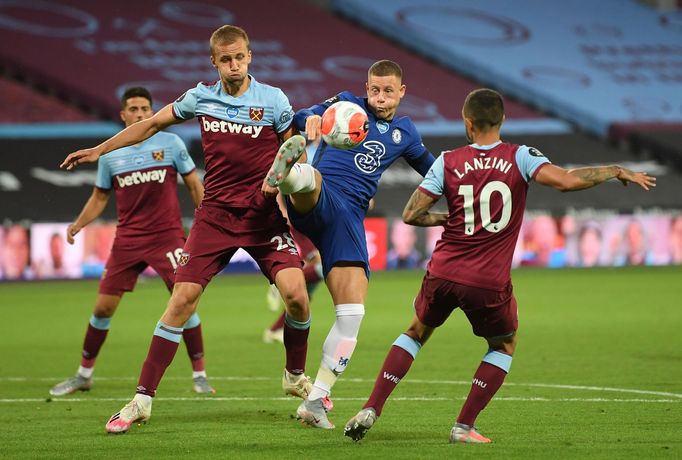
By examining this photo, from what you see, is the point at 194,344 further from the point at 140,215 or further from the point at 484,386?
the point at 484,386

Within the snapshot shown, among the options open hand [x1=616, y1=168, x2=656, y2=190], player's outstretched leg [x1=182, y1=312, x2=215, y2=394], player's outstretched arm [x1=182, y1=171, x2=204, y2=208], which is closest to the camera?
open hand [x1=616, y1=168, x2=656, y2=190]

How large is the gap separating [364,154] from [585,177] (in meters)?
1.63

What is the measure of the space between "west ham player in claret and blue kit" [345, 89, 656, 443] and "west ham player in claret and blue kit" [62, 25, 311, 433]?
3.59 feet

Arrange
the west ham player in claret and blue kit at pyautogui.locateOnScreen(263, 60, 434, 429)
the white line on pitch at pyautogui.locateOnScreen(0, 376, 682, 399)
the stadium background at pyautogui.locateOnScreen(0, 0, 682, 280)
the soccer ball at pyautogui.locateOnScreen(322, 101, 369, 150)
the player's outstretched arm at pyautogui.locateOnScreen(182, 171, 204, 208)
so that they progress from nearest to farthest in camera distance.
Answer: the soccer ball at pyautogui.locateOnScreen(322, 101, 369, 150) < the west ham player in claret and blue kit at pyautogui.locateOnScreen(263, 60, 434, 429) < the white line on pitch at pyautogui.locateOnScreen(0, 376, 682, 399) < the player's outstretched arm at pyautogui.locateOnScreen(182, 171, 204, 208) < the stadium background at pyautogui.locateOnScreen(0, 0, 682, 280)

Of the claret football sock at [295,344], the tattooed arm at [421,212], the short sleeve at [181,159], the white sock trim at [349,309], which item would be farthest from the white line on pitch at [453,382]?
the tattooed arm at [421,212]

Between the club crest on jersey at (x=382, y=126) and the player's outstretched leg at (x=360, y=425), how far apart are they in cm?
185

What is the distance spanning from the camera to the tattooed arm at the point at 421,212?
6.37 m

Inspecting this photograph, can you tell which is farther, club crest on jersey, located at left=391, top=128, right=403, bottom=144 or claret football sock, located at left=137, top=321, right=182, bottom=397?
club crest on jersey, located at left=391, top=128, right=403, bottom=144

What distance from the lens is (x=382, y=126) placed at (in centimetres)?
738

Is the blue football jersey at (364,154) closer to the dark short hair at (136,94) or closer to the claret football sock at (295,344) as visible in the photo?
the claret football sock at (295,344)

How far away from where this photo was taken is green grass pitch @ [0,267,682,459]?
636 cm

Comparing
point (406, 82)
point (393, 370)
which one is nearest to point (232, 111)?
point (393, 370)

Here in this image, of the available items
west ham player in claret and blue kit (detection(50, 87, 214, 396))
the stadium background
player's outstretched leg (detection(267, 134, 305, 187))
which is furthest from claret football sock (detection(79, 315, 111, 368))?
the stadium background

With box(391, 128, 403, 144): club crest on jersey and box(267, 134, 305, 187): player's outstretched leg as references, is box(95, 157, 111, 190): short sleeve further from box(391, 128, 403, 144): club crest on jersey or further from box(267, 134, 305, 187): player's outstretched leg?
box(267, 134, 305, 187): player's outstretched leg
